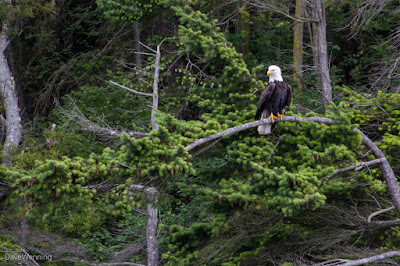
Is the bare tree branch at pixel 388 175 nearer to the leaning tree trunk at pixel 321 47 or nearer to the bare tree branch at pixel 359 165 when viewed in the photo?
the bare tree branch at pixel 359 165

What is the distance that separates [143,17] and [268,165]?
19.8 feet

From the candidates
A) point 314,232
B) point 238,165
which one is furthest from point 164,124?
point 314,232

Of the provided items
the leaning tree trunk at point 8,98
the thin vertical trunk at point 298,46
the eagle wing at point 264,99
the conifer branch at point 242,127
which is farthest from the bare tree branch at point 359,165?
the leaning tree trunk at point 8,98

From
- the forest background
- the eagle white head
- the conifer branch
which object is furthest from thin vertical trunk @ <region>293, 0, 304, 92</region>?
the conifer branch

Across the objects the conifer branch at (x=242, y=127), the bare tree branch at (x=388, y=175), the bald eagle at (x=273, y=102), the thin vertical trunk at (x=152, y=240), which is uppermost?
the bald eagle at (x=273, y=102)

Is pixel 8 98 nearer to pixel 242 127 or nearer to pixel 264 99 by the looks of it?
pixel 264 99

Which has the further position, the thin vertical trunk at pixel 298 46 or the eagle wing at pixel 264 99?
the thin vertical trunk at pixel 298 46

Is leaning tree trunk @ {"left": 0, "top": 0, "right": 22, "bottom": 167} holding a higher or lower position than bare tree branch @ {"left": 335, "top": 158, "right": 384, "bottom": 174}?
higher

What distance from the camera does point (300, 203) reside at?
5254 mm

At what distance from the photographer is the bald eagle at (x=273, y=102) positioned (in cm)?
678

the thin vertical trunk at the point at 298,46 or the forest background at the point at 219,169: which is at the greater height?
the thin vertical trunk at the point at 298,46

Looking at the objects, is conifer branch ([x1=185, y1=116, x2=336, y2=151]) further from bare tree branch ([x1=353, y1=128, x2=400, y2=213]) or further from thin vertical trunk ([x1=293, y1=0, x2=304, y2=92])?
thin vertical trunk ([x1=293, y1=0, x2=304, y2=92])

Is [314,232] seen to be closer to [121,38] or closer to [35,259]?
[35,259]

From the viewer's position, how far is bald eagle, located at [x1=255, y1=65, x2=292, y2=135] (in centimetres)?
678
